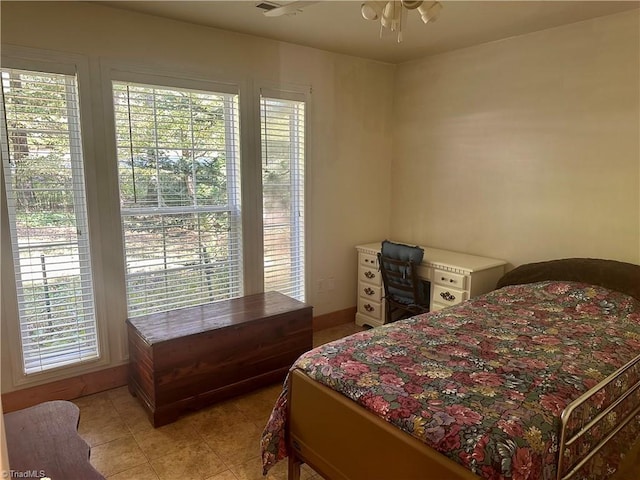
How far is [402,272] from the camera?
3.49 metres

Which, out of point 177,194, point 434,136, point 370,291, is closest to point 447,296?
point 370,291

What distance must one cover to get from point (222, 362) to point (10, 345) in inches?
49.2

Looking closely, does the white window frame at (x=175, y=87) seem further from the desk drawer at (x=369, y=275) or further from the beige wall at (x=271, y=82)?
the desk drawer at (x=369, y=275)

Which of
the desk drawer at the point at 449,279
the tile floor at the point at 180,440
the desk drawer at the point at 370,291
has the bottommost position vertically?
the tile floor at the point at 180,440

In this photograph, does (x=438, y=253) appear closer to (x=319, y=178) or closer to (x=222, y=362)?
(x=319, y=178)

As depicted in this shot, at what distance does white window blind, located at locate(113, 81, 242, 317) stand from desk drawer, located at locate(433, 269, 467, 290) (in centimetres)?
157

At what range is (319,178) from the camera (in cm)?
393

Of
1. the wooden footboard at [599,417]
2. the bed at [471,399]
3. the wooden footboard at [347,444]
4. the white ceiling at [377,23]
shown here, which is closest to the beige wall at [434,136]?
the white ceiling at [377,23]

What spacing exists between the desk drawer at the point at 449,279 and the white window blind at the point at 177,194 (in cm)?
157

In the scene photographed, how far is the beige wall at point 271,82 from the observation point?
2709mm

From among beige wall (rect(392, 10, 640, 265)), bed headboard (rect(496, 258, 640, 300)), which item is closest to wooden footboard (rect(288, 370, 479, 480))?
bed headboard (rect(496, 258, 640, 300))

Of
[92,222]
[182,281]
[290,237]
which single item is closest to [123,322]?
[182,281]

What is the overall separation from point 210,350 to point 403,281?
5.20ft

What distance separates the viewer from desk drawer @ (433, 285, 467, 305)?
10.9 feet
